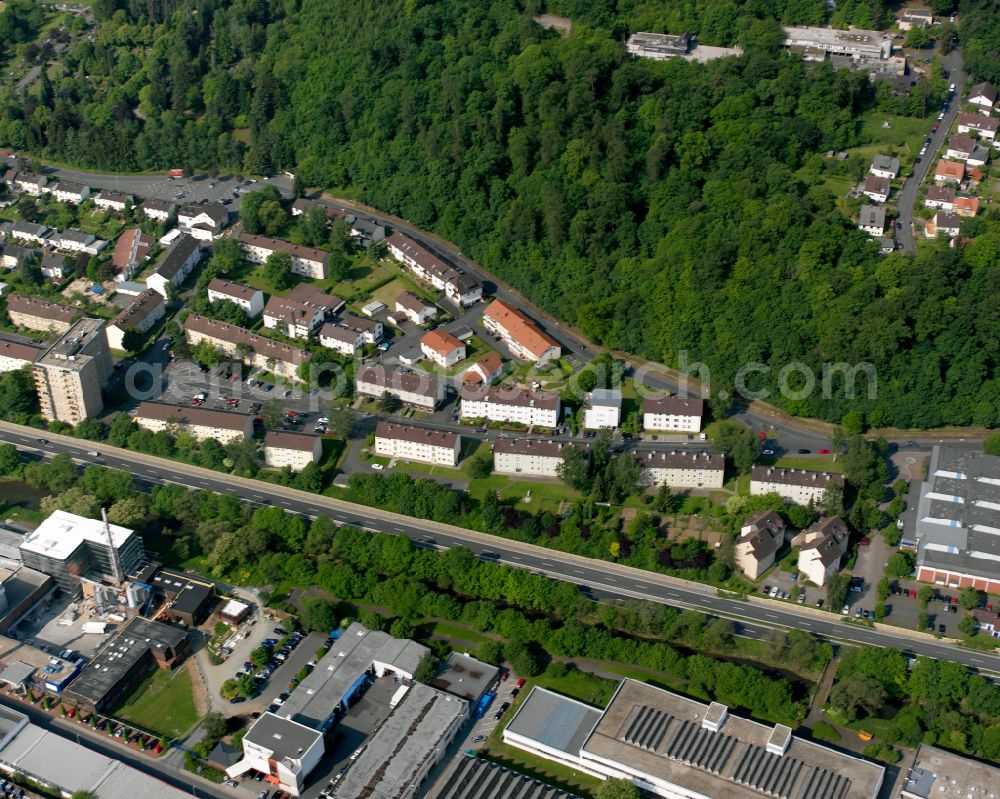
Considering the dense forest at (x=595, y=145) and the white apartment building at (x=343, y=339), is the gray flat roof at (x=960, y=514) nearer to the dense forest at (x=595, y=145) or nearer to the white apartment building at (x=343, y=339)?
the dense forest at (x=595, y=145)

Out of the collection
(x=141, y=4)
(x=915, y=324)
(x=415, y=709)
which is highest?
(x=141, y=4)

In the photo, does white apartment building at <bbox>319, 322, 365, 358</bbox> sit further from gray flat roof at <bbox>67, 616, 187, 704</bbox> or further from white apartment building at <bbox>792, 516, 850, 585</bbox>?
white apartment building at <bbox>792, 516, 850, 585</bbox>

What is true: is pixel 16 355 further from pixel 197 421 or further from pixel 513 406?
pixel 513 406

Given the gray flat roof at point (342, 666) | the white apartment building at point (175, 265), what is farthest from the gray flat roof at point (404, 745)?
the white apartment building at point (175, 265)

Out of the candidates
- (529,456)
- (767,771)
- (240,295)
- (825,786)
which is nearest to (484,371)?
(529,456)

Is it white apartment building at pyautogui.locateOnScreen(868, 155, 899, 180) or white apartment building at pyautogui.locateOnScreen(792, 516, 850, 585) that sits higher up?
white apartment building at pyautogui.locateOnScreen(868, 155, 899, 180)

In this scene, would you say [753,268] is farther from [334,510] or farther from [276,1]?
[276,1]

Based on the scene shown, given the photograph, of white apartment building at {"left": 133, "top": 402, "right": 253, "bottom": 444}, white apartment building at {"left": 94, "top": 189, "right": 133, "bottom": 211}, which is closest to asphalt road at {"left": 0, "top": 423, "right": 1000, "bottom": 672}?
white apartment building at {"left": 133, "top": 402, "right": 253, "bottom": 444}

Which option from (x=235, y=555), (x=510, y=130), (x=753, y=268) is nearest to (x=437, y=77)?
(x=510, y=130)
